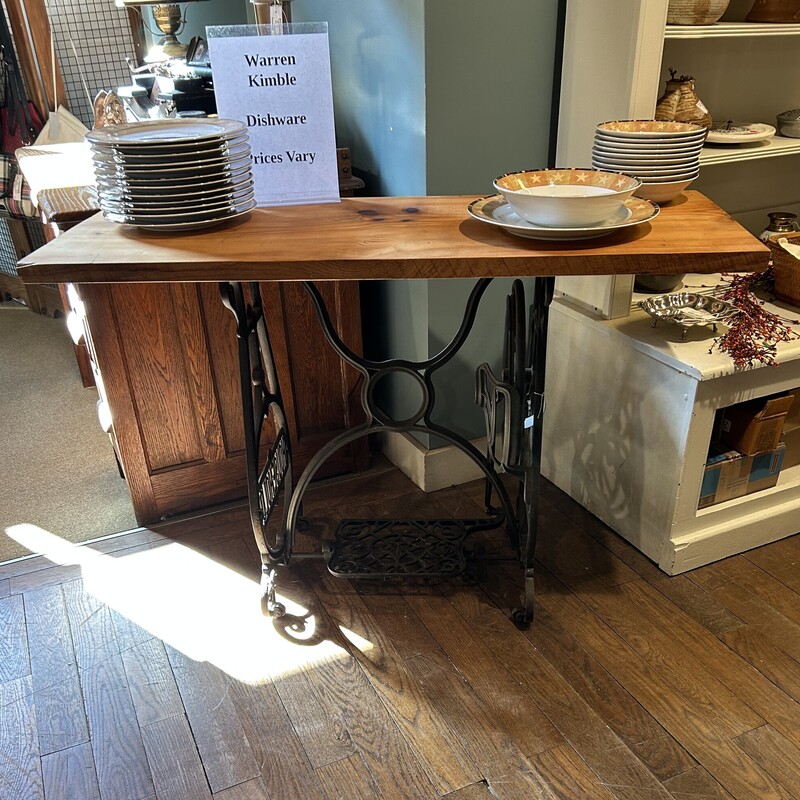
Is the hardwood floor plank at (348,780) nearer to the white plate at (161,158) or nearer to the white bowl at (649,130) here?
the white plate at (161,158)

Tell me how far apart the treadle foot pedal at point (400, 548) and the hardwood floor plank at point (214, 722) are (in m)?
0.38

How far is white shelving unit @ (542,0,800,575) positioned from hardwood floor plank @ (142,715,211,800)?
1.19 meters

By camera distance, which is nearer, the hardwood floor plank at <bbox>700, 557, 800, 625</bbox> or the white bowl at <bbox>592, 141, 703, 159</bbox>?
the white bowl at <bbox>592, 141, 703, 159</bbox>

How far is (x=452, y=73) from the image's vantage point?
70.9 inches

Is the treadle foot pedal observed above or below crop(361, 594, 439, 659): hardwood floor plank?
above

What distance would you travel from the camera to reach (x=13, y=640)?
178cm

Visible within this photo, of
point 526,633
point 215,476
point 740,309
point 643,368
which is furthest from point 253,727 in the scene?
point 740,309

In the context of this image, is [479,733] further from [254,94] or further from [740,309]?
[254,94]

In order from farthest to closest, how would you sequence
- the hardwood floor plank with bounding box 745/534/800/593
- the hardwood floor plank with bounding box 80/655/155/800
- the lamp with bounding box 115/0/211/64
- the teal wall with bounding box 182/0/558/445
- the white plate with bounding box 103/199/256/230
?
1. the lamp with bounding box 115/0/211/64
2. the hardwood floor plank with bounding box 745/534/800/593
3. the teal wall with bounding box 182/0/558/445
4. the hardwood floor plank with bounding box 80/655/155/800
5. the white plate with bounding box 103/199/256/230

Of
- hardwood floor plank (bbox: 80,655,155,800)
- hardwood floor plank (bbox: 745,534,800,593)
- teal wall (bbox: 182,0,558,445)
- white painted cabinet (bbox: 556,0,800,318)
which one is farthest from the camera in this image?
hardwood floor plank (bbox: 745,534,800,593)

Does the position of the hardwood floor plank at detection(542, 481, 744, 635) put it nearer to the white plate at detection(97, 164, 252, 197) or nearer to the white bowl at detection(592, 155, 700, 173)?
the white bowl at detection(592, 155, 700, 173)

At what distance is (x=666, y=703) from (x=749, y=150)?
136cm

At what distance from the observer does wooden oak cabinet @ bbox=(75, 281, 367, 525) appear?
1.97 meters

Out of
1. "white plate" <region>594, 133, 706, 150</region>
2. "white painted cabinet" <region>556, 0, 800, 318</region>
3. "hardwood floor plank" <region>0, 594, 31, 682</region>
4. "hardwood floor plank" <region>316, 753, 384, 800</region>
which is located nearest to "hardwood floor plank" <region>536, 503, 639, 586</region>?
"white painted cabinet" <region>556, 0, 800, 318</region>
